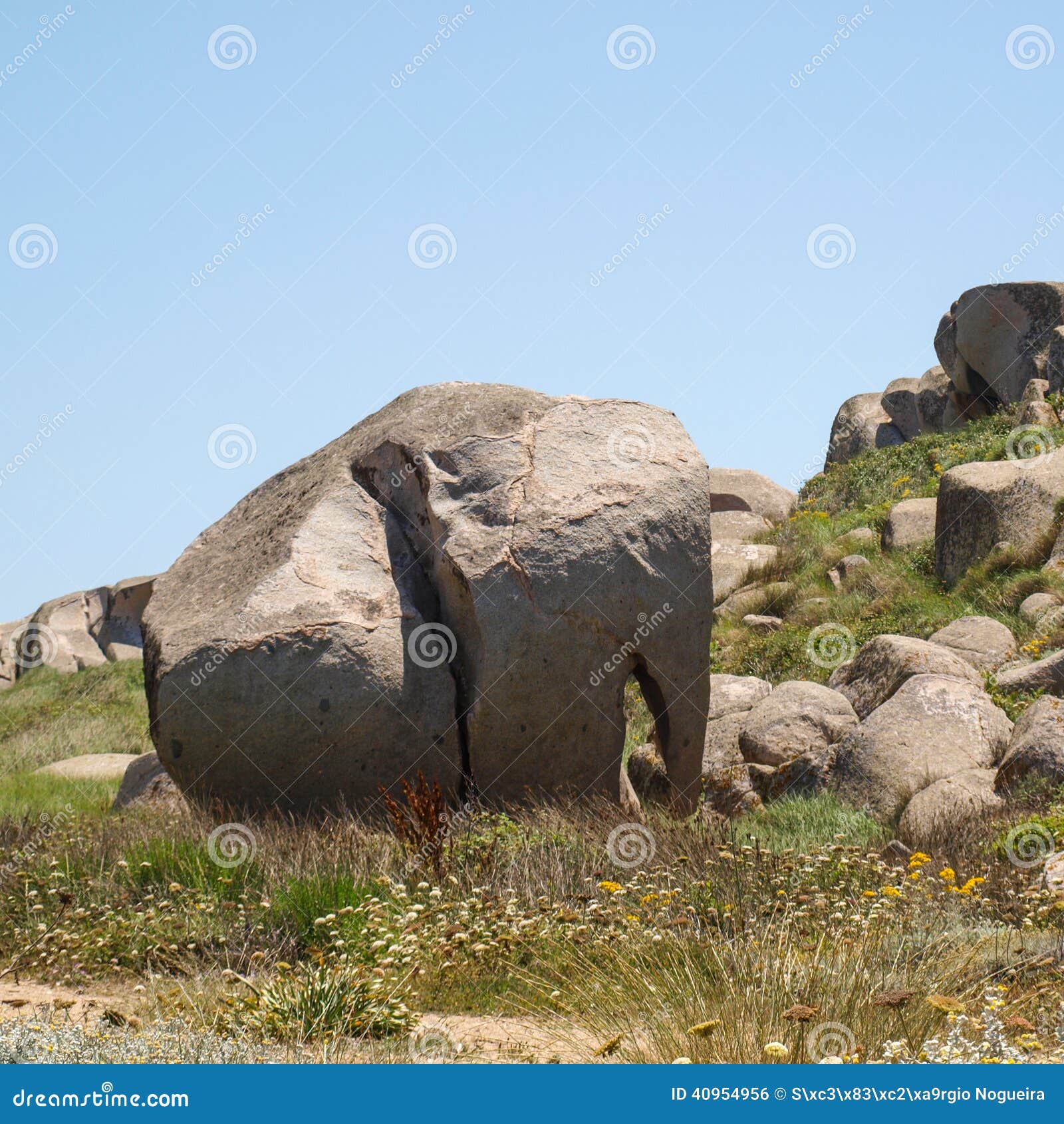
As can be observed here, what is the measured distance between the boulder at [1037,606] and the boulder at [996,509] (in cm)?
160

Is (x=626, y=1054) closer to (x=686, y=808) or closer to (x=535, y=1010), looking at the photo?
(x=535, y=1010)

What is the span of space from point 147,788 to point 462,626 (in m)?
4.41

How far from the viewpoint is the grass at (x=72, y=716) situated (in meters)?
19.7

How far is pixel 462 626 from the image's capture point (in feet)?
29.2

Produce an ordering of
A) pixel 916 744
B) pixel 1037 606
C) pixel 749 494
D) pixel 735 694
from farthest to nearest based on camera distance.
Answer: pixel 749 494 < pixel 1037 606 < pixel 735 694 < pixel 916 744

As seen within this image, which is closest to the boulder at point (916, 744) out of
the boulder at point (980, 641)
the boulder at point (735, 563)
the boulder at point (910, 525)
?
the boulder at point (980, 641)

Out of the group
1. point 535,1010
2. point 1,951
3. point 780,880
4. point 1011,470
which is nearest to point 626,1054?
point 535,1010

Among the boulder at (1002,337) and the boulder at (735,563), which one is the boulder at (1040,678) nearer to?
the boulder at (735,563)

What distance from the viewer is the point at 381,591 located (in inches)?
355

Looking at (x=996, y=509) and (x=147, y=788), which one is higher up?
(x=147, y=788)

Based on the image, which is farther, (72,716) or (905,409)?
(905,409)

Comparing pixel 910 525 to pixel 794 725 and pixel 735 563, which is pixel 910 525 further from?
pixel 794 725

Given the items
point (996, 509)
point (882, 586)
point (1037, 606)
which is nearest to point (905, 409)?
point (882, 586)

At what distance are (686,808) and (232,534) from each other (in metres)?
4.30
